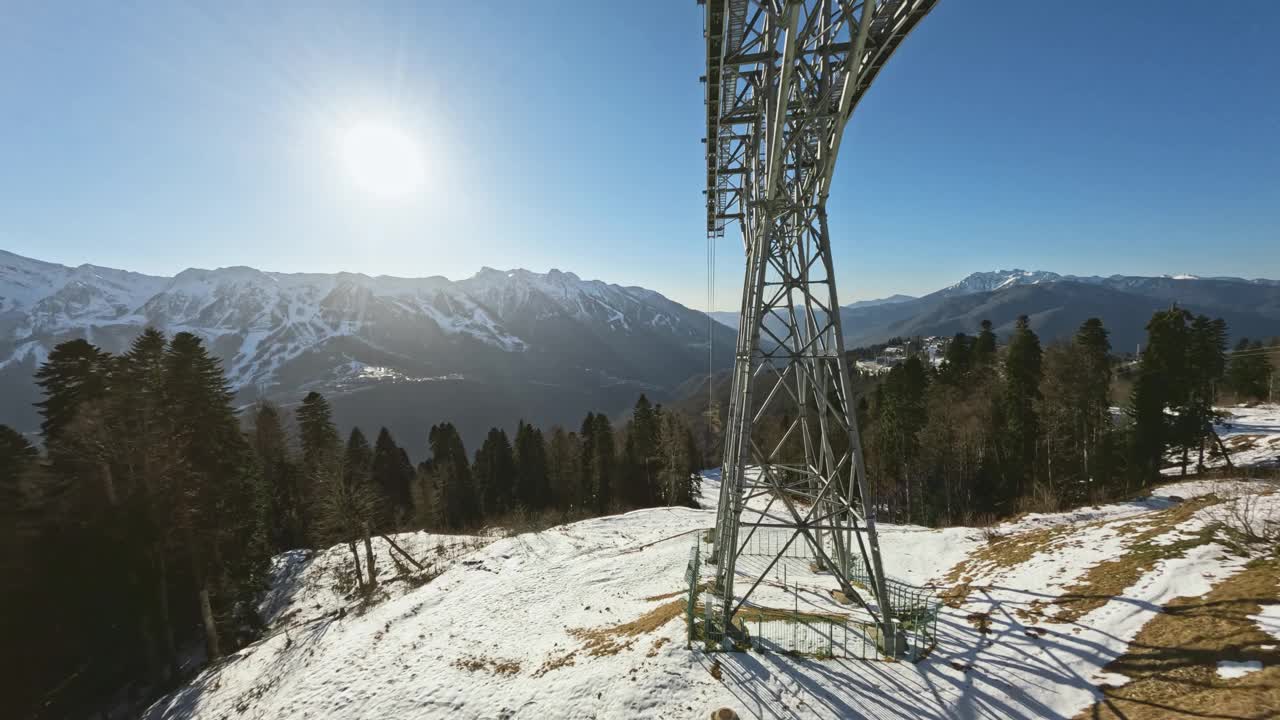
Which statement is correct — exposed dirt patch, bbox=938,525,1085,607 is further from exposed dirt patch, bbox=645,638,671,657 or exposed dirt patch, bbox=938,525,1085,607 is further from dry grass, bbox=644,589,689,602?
exposed dirt patch, bbox=645,638,671,657

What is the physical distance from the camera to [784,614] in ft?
41.0

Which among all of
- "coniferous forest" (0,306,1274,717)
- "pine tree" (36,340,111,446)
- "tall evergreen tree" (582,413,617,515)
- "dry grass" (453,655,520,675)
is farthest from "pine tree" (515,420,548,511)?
"dry grass" (453,655,520,675)

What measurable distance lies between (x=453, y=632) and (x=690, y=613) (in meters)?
9.53

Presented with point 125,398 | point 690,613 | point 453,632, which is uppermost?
point 125,398

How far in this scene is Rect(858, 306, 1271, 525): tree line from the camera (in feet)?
91.6

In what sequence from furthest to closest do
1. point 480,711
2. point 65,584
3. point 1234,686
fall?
point 65,584, point 480,711, point 1234,686

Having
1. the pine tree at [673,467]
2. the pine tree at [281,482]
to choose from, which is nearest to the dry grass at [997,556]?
the pine tree at [673,467]

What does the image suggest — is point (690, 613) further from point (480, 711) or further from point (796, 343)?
point (796, 343)

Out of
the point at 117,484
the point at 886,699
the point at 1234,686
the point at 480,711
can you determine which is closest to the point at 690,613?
the point at 886,699

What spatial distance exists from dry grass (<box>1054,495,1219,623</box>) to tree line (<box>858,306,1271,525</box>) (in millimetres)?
11905

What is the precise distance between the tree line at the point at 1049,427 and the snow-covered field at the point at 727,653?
7.31 m

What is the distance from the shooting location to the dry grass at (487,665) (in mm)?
12620

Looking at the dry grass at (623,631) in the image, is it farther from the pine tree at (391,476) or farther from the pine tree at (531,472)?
the pine tree at (391,476)

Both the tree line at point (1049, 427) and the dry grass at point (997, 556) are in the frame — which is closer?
the dry grass at point (997, 556)
